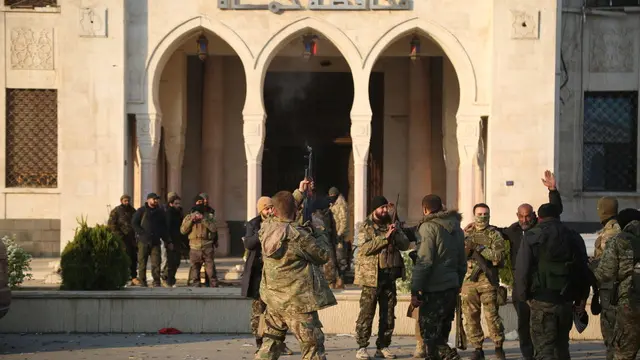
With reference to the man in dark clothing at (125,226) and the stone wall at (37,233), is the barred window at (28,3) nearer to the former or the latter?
the stone wall at (37,233)

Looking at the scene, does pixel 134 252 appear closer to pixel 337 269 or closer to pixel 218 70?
pixel 337 269

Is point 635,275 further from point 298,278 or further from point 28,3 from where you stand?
point 28,3

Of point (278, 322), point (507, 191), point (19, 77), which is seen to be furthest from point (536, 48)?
point (278, 322)

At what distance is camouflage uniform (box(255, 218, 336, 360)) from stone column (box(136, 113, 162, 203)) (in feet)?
35.2

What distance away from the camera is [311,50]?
19359 mm

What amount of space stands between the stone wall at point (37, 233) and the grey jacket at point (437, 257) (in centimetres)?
1201

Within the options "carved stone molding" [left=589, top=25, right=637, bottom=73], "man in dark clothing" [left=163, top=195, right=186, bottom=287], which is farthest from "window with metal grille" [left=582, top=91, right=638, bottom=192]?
"man in dark clothing" [left=163, top=195, right=186, bottom=287]

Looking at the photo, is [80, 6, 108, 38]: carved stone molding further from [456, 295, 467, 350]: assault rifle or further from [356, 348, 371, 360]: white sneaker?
[456, 295, 467, 350]: assault rifle

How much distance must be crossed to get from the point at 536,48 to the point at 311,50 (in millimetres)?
3934

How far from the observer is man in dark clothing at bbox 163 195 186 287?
→ 1599 centimetres

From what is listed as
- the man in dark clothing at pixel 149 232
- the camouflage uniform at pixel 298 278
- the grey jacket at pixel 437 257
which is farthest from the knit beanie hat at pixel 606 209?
the man in dark clothing at pixel 149 232

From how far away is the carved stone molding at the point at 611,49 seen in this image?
67.4 ft

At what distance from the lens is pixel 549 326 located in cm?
906

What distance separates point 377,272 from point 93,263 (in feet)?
13.2
